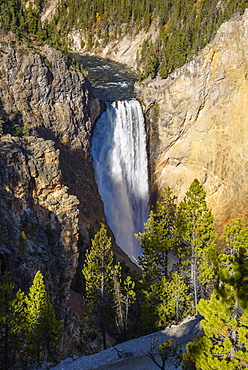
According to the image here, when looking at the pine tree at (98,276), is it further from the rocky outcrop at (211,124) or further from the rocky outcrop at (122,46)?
the rocky outcrop at (122,46)

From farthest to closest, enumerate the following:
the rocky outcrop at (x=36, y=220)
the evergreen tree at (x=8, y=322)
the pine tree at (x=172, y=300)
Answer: the pine tree at (x=172, y=300) → the rocky outcrop at (x=36, y=220) → the evergreen tree at (x=8, y=322)

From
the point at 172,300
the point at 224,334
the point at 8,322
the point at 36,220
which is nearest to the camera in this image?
the point at 224,334

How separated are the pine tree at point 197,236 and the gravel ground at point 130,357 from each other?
390cm

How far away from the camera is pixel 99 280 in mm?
27000

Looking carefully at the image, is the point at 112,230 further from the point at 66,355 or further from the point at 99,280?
the point at 66,355

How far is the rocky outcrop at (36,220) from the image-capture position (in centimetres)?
2227

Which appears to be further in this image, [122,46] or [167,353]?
[122,46]

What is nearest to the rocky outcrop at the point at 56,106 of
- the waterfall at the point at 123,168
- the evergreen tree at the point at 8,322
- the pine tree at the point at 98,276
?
the waterfall at the point at 123,168

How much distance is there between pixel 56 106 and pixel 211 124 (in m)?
21.9

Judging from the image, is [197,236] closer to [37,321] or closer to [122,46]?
[37,321]

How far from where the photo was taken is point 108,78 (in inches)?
2522

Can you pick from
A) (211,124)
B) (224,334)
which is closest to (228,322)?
(224,334)

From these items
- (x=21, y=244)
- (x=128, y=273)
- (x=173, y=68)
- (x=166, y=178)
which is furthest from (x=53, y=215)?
(x=173, y=68)

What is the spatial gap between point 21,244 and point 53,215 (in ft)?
17.8
